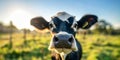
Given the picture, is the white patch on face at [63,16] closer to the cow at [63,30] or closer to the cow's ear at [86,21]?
the cow at [63,30]

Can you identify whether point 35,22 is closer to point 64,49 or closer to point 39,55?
point 64,49

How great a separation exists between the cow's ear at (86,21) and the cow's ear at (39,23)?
0.72 m

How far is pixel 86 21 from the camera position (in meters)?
7.02

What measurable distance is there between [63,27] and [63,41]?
0.68 metres

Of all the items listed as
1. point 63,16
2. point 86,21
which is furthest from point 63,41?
point 86,21

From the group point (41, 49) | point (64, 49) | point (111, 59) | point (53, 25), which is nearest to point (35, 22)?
point (53, 25)

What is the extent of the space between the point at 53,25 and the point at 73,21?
43 cm


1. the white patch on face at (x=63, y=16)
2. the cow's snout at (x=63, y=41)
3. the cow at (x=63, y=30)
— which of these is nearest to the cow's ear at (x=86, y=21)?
the cow at (x=63, y=30)

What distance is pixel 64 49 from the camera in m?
5.43

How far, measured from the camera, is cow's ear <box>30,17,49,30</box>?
22.3 feet

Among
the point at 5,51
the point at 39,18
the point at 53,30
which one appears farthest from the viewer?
the point at 5,51

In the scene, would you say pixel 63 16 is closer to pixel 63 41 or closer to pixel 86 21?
pixel 86 21

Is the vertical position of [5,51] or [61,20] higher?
[61,20]

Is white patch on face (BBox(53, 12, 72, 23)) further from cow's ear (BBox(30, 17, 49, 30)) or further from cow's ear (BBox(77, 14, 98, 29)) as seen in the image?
cow's ear (BBox(77, 14, 98, 29))
